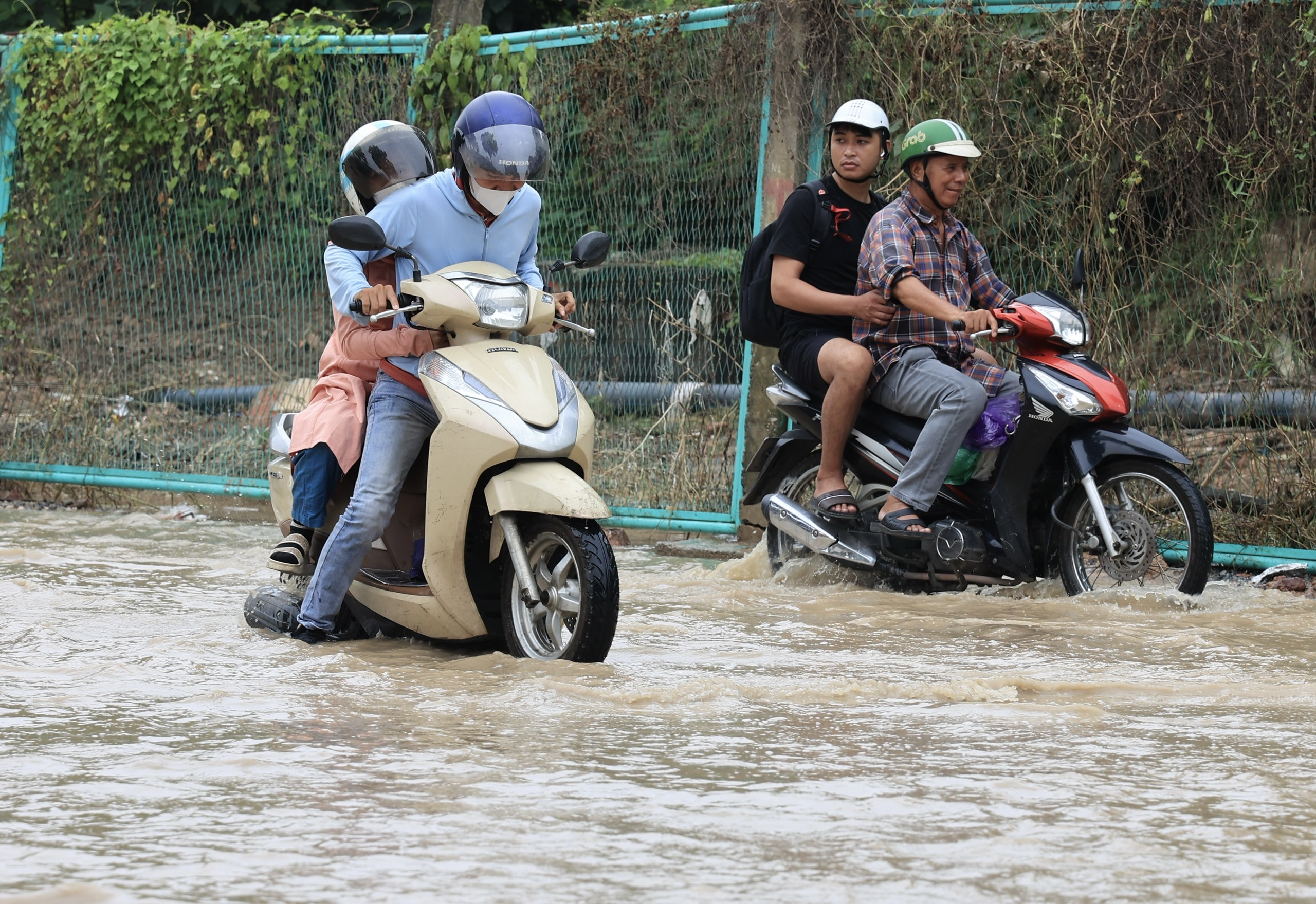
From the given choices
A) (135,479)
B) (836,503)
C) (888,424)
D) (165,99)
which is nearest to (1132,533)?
(888,424)

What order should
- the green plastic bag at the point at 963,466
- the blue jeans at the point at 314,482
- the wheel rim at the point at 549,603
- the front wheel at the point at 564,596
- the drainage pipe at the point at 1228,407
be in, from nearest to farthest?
the front wheel at the point at 564,596 → the wheel rim at the point at 549,603 → the blue jeans at the point at 314,482 → the green plastic bag at the point at 963,466 → the drainage pipe at the point at 1228,407

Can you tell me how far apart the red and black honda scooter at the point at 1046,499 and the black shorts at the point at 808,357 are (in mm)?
92

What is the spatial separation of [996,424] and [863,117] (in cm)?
140

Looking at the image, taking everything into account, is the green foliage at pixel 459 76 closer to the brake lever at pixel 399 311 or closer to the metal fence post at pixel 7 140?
the metal fence post at pixel 7 140

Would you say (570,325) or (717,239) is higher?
(717,239)

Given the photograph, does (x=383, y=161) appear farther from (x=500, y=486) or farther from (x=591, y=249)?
(x=500, y=486)

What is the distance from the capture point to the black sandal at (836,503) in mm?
6891

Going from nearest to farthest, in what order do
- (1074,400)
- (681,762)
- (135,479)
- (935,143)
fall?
(681,762)
(1074,400)
(935,143)
(135,479)

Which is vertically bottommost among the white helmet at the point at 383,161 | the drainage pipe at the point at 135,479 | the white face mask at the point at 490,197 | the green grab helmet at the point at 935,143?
the drainage pipe at the point at 135,479

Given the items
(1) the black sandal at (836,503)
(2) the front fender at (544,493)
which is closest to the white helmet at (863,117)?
(1) the black sandal at (836,503)

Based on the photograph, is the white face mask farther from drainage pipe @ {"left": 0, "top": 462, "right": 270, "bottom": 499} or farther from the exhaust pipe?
drainage pipe @ {"left": 0, "top": 462, "right": 270, "bottom": 499}

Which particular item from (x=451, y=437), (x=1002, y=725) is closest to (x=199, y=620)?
(x=451, y=437)

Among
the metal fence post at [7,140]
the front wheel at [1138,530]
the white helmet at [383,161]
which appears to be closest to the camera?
the white helmet at [383,161]

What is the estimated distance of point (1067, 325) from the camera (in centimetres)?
667
